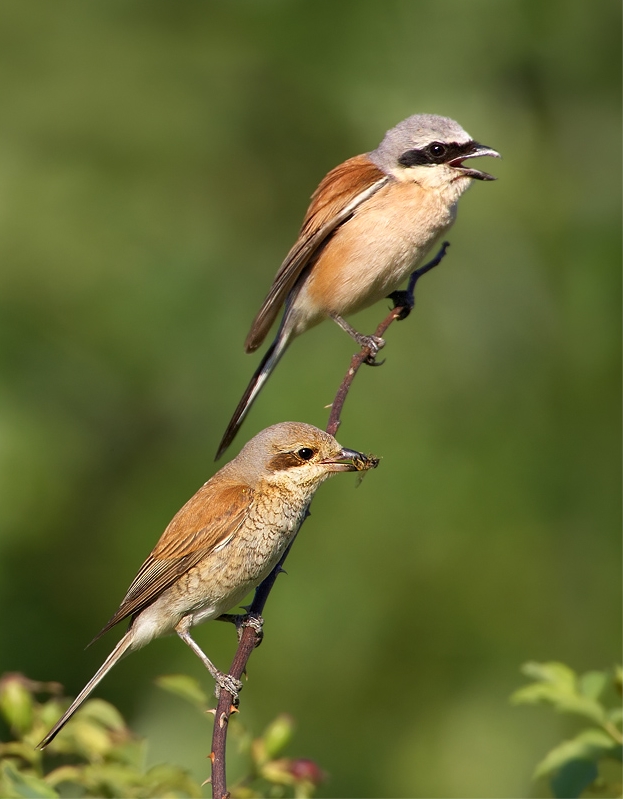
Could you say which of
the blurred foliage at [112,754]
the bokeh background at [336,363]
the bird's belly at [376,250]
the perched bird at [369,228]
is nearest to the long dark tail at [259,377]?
the perched bird at [369,228]

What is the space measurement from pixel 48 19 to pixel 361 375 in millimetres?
3504

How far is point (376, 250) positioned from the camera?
4.67 m

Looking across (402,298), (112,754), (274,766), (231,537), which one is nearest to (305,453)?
(231,537)

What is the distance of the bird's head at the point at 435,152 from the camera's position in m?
4.48

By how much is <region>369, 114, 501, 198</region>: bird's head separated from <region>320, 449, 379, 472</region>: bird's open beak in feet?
4.98

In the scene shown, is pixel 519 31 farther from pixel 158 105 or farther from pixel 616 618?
pixel 616 618

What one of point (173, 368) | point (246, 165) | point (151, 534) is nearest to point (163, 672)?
point (151, 534)

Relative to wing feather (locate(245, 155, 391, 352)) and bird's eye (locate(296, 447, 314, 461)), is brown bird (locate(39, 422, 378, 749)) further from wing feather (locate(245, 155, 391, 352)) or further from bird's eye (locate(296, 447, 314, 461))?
wing feather (locate(245, 155, 391, 352))

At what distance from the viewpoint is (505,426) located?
642cm

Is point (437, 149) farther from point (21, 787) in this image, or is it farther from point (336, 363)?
point (21, 787)

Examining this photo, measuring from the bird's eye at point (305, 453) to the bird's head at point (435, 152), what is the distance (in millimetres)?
1535

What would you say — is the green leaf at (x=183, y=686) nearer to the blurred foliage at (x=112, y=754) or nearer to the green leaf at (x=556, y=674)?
the blurred foliage at (x=112, y=754)

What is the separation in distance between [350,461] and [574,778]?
3.93 ft

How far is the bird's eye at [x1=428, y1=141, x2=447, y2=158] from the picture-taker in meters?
4.53
